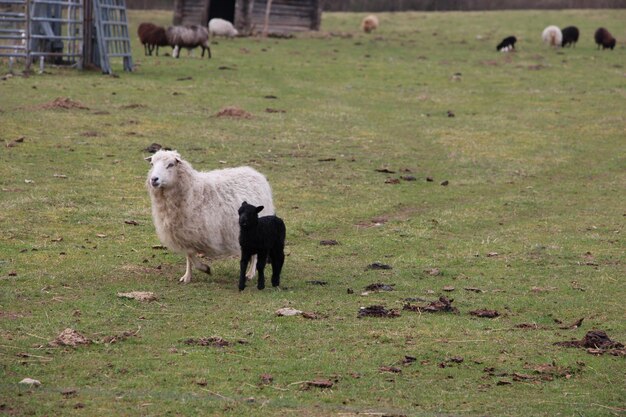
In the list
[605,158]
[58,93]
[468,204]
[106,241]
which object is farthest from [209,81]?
[106,241]

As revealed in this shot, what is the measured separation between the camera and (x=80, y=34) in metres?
31.7

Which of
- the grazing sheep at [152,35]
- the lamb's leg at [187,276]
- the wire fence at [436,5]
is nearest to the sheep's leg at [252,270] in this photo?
the lamb's leg at [187,276]

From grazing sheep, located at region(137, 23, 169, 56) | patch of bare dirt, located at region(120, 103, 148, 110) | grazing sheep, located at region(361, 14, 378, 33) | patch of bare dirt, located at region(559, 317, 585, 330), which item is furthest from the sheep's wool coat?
grazing sheep, located at region(361, 14, 378, 33)

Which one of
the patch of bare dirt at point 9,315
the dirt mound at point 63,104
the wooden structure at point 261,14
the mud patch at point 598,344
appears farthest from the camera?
the wooden structure at point 261,14

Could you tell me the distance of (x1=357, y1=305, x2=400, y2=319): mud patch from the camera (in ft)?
33.8

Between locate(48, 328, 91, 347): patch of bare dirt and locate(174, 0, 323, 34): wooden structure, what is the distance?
3766cm

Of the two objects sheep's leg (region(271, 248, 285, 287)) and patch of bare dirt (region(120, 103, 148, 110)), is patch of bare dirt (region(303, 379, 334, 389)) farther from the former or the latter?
patch of bare dirt (region(120, 103, 148, 110))

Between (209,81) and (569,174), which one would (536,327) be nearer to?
(569,174)

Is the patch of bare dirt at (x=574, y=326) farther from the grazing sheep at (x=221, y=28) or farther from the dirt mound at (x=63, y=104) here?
the grazing sheep at (x=221, y=28)

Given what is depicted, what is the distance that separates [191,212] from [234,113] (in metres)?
13.4

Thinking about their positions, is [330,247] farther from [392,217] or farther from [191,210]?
[191,210]

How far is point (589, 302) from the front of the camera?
11.3 metres

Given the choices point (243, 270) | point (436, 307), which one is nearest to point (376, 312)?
point (436, 307)

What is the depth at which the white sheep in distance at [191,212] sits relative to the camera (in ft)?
38.8
